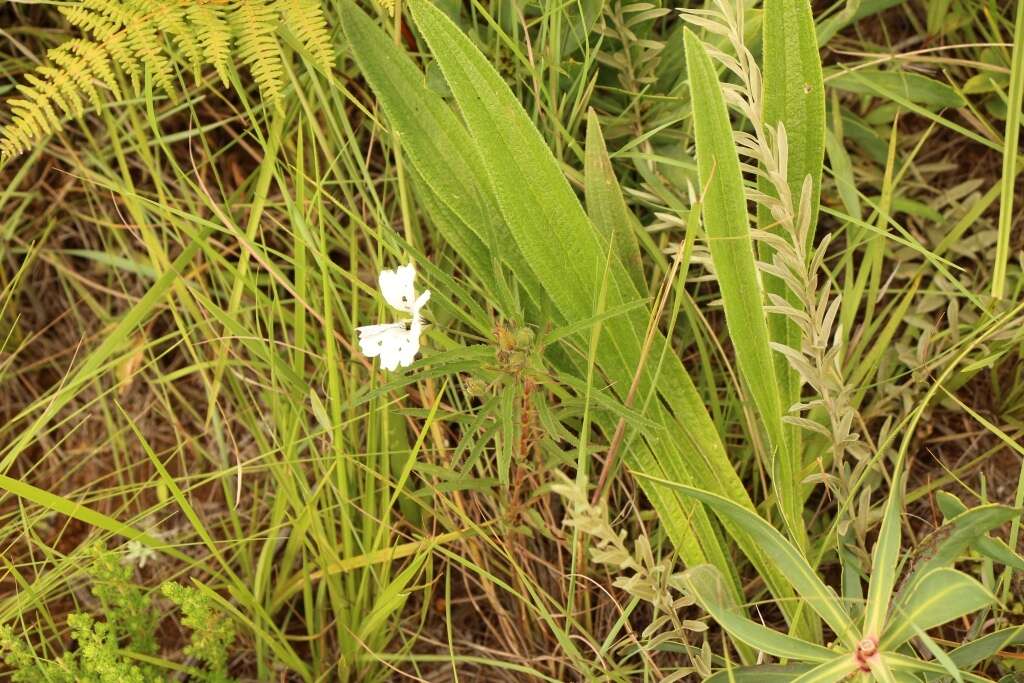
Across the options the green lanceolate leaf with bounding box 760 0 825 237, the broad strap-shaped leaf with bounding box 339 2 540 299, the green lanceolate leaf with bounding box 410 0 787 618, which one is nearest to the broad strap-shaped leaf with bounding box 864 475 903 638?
the green lanceolate leaf with bounding box 410 0 787 618

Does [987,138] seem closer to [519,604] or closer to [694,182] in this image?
[694,182]

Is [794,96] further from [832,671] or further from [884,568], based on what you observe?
[832,671]

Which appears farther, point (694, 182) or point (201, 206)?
point (201, 206)

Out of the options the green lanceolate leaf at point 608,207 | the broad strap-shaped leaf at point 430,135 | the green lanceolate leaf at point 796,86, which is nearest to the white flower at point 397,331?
the broad strap-shaped leaf at point 430,135

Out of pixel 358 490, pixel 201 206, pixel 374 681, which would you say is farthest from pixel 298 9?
pixel 374 681

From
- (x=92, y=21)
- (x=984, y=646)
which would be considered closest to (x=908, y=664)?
(x=984, y=646)
